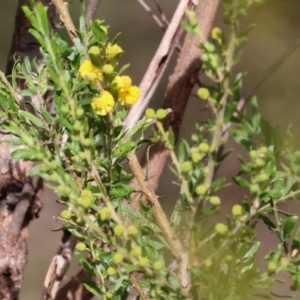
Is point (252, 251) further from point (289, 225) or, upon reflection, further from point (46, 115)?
point (46, 115)

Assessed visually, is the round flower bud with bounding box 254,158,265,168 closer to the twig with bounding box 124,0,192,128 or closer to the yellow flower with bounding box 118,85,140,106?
the yellow flower with bounding box 118,85,140,106

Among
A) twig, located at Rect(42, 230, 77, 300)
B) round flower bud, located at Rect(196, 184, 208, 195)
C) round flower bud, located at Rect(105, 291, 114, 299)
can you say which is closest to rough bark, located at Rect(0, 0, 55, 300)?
twig, located at Rect(42, 230, 77, 300)

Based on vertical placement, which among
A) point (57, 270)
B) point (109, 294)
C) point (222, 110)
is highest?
point (222, 110)

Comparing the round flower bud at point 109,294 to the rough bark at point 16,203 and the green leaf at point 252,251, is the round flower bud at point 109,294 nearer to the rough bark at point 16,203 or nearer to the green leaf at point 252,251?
the green leaf at point 252,251

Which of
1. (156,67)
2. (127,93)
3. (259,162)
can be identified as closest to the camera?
(259,162)

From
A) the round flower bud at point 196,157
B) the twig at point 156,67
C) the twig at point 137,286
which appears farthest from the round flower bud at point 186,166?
the twig at point 156,67

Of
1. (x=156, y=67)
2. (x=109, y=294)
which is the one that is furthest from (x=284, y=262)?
(x=156, y=67)
